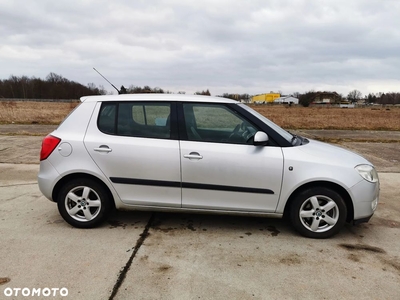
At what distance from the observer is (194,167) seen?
11.0 feet

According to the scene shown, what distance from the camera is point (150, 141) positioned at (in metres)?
3.45

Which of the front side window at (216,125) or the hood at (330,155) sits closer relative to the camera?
the hood at (330,155)

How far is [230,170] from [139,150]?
1.06m

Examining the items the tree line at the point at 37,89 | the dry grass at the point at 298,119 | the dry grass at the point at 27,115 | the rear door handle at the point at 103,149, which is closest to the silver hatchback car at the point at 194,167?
the rear door handle at the point at 103,149

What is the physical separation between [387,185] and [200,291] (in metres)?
4.72

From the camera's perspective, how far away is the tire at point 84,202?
→ 354 cm

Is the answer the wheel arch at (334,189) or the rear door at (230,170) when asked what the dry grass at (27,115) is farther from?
the wheel arch at (334,189)

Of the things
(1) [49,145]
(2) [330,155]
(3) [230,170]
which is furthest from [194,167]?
(1) [49,145]

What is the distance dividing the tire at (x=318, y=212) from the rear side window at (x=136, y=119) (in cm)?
172

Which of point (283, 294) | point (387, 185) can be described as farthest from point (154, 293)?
point (387, 185)

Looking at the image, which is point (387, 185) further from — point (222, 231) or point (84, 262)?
point (84, 262)

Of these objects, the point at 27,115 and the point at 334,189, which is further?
the point at 27,115

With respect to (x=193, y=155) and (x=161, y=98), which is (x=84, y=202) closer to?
(x=193, y=155)

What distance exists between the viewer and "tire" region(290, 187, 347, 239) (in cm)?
333
